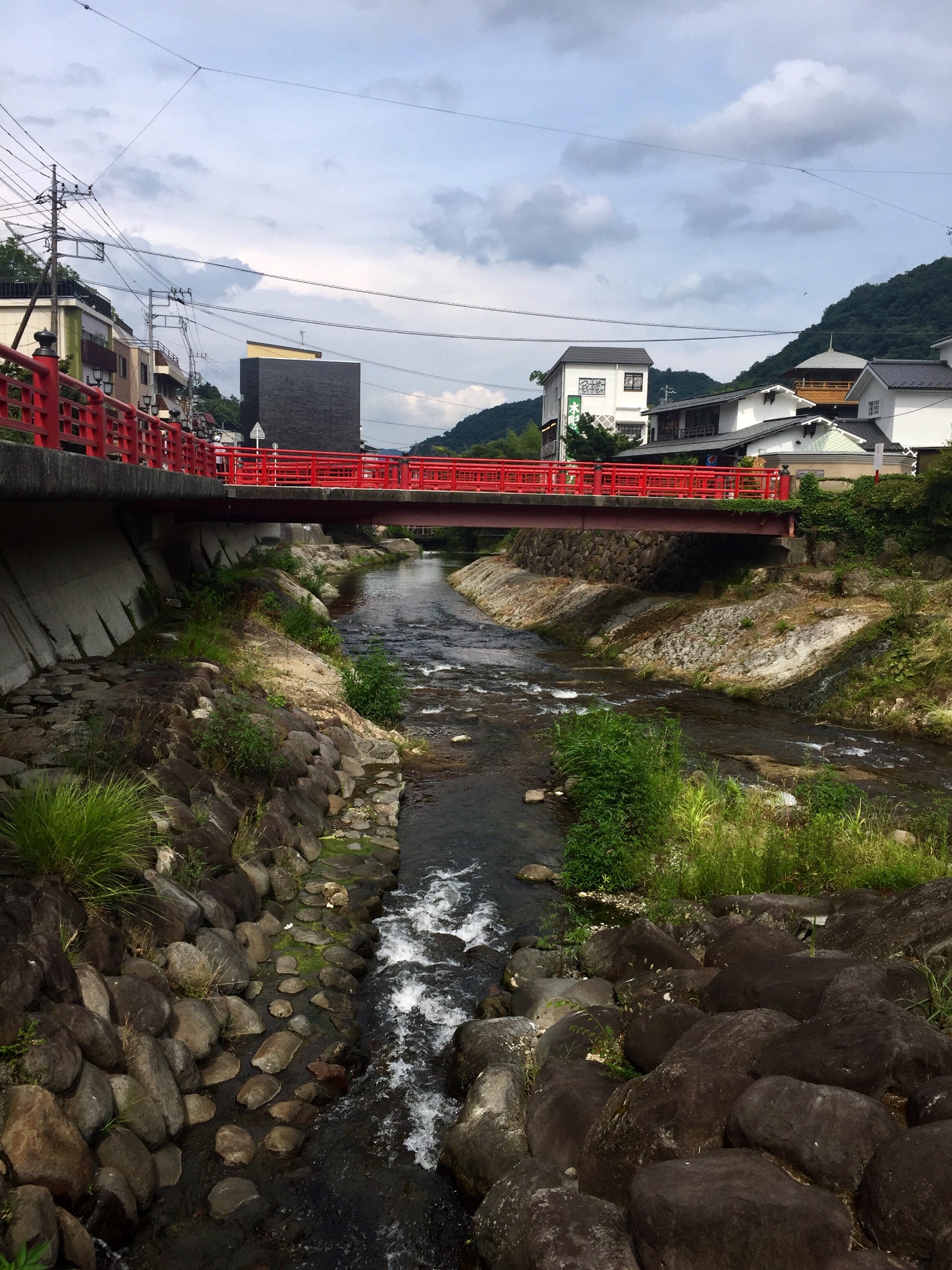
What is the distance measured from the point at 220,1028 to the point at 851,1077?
18.3 ft

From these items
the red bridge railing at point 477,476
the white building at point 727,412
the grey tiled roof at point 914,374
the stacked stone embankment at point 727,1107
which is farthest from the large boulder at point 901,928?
the white building at point 727,412

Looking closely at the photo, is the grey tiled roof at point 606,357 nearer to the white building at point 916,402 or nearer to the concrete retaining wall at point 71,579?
the white building at point 916,402

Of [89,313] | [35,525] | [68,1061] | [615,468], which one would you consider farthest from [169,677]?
[89,313]

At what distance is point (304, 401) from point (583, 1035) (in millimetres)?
57428

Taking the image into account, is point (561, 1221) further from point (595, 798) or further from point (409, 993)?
point (595, 798)

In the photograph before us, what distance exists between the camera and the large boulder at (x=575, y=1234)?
5277 millimetres

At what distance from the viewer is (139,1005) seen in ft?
25.0

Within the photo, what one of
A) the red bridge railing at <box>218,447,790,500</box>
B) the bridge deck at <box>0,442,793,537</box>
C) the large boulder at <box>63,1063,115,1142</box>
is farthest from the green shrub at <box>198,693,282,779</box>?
the red bridge railing at <box>218,447,790,500</box>

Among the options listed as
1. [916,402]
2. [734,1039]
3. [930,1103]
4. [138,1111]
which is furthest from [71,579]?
[916,402]

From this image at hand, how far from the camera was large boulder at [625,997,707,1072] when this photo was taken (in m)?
7.07

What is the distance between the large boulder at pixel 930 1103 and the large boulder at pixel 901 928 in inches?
80.5

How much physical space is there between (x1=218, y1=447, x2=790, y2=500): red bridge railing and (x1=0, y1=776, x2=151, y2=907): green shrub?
770 inches

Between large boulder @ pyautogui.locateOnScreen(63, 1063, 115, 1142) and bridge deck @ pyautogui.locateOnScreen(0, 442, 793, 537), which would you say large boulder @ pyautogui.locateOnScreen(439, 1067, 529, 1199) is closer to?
large boulder @ pyautogui.locateOnScreen(63, 1063, 115, 1142)

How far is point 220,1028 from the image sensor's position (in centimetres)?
843
